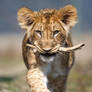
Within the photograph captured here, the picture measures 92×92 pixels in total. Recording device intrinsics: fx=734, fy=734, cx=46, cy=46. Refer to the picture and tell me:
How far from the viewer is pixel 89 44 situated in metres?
19.1

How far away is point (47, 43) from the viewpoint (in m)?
9.30

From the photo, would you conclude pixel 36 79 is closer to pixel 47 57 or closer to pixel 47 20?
pixel 47 57

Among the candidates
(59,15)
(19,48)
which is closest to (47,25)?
(59,15)

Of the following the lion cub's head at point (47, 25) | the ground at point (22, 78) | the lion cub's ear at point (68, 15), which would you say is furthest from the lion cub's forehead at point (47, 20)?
the ground at point (22, 78)

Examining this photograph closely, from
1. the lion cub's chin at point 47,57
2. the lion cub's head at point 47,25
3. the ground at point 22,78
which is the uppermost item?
the lion cub's head at point 47,25

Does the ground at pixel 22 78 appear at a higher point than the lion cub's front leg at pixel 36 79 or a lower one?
lower

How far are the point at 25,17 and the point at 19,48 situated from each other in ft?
31.4

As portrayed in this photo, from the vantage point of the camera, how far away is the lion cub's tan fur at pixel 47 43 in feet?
31.0

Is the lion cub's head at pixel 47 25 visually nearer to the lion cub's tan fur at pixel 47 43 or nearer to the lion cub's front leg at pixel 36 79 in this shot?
the lion cub's tan fur at pixel 47 43

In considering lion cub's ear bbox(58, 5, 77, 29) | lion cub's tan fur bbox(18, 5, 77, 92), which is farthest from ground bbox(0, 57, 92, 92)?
lion cub's ear bbox(58, 5, 77, 29)

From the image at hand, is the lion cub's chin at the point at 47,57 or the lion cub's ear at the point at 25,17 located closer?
the lion cub's chin at the point at 47,57

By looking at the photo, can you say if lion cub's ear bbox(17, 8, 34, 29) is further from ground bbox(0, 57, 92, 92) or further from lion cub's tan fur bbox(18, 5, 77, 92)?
ground bbox(0, 57, 92, 92)

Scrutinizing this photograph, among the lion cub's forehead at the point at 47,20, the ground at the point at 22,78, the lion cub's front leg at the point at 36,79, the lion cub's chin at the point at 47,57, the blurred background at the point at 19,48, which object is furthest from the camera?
the blurred background at the point at 19,48

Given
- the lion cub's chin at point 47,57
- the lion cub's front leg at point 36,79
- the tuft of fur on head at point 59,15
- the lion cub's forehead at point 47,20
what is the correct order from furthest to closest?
the lion cub's front leg at point 36,79 → the tuft of fur on head at point 59,15 → the lion cub's forehead at point 47,20 → the lion cub's chin at point 47,57
